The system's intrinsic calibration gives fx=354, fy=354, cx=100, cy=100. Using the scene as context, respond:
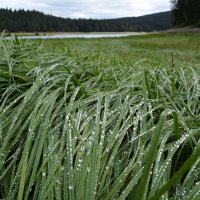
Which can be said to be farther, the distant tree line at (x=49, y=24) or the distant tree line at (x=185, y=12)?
the distant tree line at (x=49, y=24)

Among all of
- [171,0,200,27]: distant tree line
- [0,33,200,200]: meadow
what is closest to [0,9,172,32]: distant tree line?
[171,0,200,27]: distant tree line

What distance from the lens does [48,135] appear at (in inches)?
38.8

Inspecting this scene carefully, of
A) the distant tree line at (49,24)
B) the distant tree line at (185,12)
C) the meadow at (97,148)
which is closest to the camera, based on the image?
the meadow at (97,148)

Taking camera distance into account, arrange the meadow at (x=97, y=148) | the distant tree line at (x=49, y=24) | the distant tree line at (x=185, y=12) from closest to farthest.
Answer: the meadow at (x=97, y=148) < the distant tree line at (x=185, y=12) < the distant tree line at (x=49, y=24)

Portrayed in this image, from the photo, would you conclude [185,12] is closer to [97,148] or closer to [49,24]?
[49,24]

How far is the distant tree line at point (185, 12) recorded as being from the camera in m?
54.0

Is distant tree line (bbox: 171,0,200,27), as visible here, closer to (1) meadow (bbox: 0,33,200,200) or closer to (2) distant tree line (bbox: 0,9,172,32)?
(2) distant tree line (bbox: 0,9,172,32)

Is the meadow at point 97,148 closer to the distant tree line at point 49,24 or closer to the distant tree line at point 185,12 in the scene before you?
the distant tree line at point 185,12

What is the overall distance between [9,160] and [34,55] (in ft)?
3.07

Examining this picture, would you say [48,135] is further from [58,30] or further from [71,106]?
[58,30]

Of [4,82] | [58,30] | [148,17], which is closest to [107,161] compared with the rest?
[4,82]

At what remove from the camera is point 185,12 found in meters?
56.4

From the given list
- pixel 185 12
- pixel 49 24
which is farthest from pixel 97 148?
pixel 49 24

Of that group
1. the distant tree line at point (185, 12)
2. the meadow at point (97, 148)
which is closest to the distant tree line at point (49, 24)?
the distant tree line at point (185, 12)
